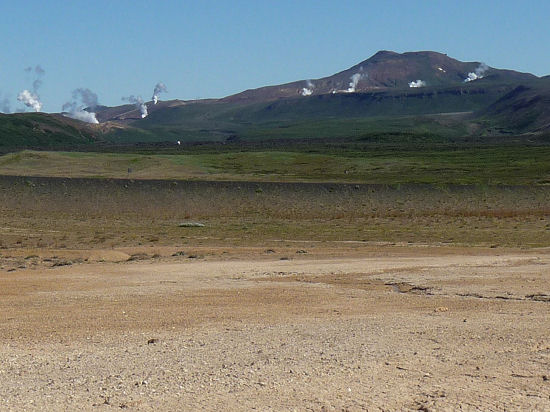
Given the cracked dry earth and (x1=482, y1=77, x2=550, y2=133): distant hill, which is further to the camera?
(x1=482, y1=77, x2=550, y2=133): distant hill

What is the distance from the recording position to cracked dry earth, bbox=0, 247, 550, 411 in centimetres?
911

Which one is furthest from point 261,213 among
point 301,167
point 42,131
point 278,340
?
point 42,131

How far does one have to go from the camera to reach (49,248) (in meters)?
29.2

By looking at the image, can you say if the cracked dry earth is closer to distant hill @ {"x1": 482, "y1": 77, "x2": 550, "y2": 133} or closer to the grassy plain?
the grassy plain

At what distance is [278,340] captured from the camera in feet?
39.3

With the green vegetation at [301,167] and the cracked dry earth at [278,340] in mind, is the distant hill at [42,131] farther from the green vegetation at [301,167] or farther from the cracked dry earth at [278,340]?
A: the cracked dry earth at [278,340]

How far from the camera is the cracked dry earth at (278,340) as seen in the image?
9.11 m

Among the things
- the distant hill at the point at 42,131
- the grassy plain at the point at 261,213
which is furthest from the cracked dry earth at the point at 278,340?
the distant hill at the point at 42,131

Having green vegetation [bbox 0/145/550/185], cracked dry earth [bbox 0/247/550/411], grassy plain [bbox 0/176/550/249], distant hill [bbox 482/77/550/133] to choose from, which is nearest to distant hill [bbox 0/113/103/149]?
green vegetation [bbox 0/145/550/185]

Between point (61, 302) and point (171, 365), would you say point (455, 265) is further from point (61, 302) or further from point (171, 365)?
point (171, 365)

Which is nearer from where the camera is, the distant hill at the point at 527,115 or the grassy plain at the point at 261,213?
the grassy plain at the point at 261,213

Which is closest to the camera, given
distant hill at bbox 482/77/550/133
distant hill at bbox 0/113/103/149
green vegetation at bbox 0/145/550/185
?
green vegetation at bbox 0/145/550/185

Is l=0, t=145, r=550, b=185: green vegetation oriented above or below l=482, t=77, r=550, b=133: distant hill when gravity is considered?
below

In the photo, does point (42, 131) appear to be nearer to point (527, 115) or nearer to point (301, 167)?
point (527, 115)
